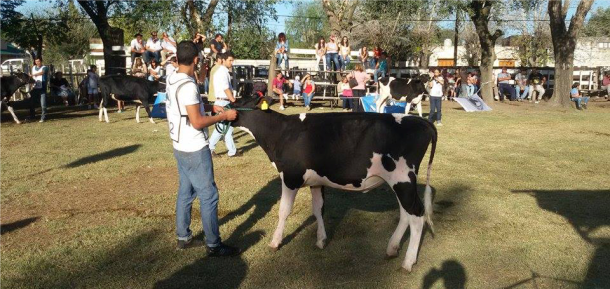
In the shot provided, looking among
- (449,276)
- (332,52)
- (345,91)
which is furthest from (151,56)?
(449,276)

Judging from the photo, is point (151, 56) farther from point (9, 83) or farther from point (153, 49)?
point (9, 83)

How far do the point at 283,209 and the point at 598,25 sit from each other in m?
72.9

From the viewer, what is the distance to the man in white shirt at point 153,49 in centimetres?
2064

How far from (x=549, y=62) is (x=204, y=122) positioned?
55.9m

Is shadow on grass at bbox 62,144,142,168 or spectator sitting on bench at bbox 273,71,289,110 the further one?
spectator sitting on bench at bbox 273,71,289,110

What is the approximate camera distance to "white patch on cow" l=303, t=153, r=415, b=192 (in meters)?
4.93

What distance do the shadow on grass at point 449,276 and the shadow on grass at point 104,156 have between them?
24.3ft

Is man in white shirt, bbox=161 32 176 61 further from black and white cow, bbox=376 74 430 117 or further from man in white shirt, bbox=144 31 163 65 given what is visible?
black and white cow, bbox=376 74 430 117

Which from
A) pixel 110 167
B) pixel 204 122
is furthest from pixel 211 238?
pixel 110 167

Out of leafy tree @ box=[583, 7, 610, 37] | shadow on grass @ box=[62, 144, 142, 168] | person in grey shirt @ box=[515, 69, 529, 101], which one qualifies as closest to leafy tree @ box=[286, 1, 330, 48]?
leafy tree @ box=[583, 7, 610, 37]

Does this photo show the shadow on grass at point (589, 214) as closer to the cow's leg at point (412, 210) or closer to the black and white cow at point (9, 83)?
the cow's leg at point (412, 210)

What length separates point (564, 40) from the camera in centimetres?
2342

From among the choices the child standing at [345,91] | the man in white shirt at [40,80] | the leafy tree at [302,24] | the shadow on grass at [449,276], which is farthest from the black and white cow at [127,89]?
the leafy tree at [302,24]

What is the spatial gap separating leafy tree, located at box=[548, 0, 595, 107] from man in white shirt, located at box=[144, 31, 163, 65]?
17.4 meters
